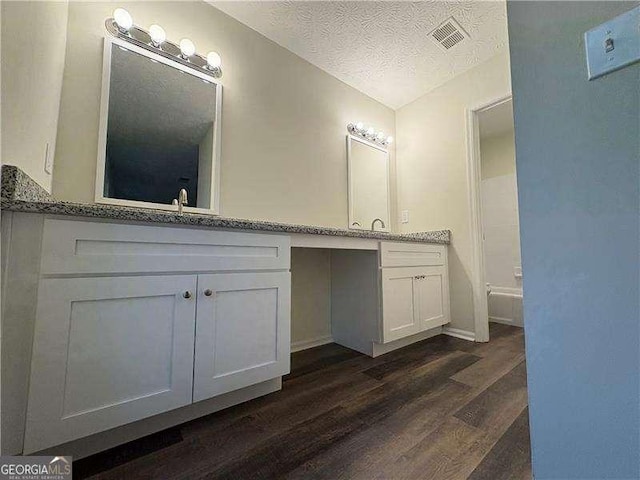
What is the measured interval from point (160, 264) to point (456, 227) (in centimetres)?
226

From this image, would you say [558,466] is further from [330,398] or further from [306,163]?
[306,163]

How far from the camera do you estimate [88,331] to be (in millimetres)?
806

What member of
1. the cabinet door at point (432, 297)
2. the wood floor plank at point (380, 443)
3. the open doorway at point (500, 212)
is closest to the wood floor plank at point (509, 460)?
the wood floor plank at point (380, 443)

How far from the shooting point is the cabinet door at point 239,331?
101cm

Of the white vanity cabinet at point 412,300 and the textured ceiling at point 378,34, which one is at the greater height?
the textured ceiling at point 378,34

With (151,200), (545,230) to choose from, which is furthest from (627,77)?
(151,200)

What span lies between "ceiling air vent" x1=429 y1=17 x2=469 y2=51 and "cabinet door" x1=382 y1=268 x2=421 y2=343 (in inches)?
69.8

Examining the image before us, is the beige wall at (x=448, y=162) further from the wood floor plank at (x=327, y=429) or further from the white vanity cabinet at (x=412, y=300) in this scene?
the wood floor plank at (x=327, y=429)

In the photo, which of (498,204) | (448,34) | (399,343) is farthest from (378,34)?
(498,204)

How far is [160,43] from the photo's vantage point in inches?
57.7

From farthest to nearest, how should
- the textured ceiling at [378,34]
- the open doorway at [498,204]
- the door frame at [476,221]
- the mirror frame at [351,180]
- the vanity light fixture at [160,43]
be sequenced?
the mirror frame at [351,180] < the open doorway at [498,204] < the door frame at [476,221] < the textured ceiling at [378,34] < the vanity light fixture at [160,43]

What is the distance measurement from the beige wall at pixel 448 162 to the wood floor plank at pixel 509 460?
1.28 meters

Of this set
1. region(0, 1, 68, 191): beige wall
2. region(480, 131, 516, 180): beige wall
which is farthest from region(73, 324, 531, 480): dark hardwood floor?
region(480, 131, 516, 180): beige wall

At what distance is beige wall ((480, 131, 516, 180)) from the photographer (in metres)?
3.26
